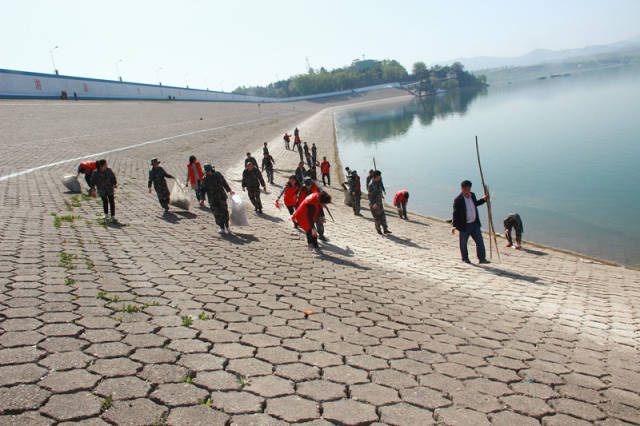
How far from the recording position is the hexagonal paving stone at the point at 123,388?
2.90 meters

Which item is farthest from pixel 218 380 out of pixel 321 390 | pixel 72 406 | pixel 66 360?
pixel 66 360

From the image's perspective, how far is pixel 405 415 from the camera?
3033mm

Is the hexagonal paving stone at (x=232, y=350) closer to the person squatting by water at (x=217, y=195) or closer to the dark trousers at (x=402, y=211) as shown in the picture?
the person squatting by water at (x=217, y=195)

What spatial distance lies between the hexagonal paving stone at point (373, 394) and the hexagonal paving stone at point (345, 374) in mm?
83

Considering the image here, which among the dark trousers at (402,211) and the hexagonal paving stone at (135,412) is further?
the dark trousers at (402,211)

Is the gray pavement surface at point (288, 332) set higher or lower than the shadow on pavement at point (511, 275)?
higher

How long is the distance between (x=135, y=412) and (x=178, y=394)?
316 millimetres

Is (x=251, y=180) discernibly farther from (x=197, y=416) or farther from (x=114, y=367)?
(x=197, y=416)

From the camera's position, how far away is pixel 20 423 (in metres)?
2.53

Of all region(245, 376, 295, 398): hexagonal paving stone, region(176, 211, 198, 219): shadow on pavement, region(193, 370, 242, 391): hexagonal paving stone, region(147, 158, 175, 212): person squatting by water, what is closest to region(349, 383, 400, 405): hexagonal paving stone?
region(245, 376, 295, 398): hexagonal paving stone

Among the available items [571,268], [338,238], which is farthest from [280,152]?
[571,268]

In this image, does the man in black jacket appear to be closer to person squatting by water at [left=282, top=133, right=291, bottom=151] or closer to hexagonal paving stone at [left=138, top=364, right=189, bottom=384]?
hexagonal paving stone at [left=138, top=364, right=189, bottom=384]

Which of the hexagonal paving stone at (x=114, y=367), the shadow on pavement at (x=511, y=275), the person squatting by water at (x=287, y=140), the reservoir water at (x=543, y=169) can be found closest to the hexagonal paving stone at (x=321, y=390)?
the hexagonal paving stone at (x=114, y=367)

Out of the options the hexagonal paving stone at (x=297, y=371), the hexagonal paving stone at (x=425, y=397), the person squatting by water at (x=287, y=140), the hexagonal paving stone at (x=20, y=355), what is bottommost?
the hexagonal paving stone at (x=425, y=397)
